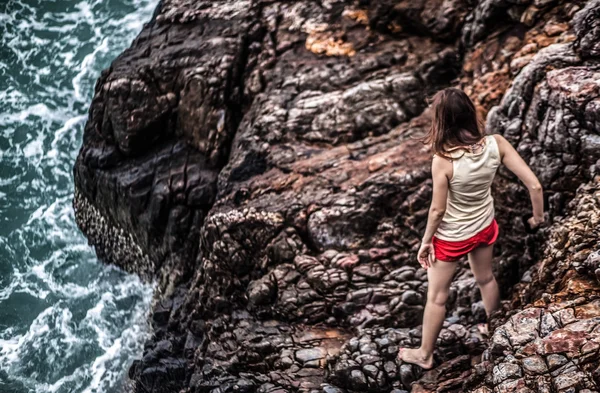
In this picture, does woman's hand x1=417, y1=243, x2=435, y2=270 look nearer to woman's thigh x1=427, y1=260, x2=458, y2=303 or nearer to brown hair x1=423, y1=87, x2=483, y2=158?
woman's thigh x1=427, y1=260, x2=458, y2=303

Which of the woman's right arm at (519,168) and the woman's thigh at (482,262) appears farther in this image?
the woman's thigh at (482,262)

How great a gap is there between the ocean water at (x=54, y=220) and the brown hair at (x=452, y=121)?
806cm

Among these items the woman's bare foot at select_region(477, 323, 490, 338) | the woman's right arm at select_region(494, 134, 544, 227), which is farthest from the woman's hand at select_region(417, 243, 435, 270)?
the woman's bare foot at select_region(477, 323, 490, 338)

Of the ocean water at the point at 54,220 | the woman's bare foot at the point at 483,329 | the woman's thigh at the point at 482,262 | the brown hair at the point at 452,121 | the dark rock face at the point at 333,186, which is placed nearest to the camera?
the brown hair at the point at 452,121

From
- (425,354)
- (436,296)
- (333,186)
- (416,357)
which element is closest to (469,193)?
(436,296)

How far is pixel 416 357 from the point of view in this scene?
4.93 m

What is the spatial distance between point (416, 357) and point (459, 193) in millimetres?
1781

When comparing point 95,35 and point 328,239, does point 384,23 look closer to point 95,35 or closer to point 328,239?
point 328,239

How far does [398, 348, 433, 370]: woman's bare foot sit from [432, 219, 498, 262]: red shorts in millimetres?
1107

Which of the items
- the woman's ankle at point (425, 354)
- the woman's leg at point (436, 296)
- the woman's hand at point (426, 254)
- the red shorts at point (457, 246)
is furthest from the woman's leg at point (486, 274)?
the woman's ankle at point (425, 354)

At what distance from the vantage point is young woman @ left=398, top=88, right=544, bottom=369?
388cm

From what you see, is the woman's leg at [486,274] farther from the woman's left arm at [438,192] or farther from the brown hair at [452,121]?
the brown hair at [452,121]

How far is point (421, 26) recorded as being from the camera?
827 cm

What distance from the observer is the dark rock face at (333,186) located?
16.2ft
